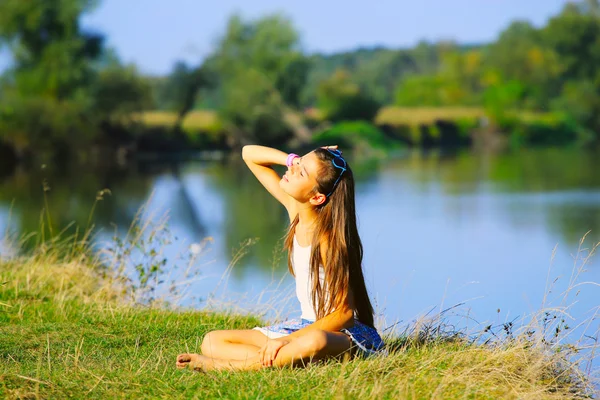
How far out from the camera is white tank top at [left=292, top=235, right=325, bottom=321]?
14.3ft

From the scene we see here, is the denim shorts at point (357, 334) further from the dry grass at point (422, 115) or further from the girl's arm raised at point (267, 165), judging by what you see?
the dry grass at point (422, 115)

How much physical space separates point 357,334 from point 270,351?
0.51 m

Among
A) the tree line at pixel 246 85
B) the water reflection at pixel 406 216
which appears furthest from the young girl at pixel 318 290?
the tree line at pixel 246 85

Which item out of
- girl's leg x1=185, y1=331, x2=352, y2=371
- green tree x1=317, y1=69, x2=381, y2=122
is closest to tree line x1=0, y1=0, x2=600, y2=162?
green tree x1=317, y1=69, x2=381, y2=122

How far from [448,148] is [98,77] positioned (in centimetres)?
2087

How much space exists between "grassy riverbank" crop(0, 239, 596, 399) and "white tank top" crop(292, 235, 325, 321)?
37cm

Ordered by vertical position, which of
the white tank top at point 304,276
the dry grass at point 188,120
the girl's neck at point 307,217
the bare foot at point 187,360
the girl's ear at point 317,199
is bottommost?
the dry grass at point 188,120

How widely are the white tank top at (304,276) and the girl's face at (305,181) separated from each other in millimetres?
267

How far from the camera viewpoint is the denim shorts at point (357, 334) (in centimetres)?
432

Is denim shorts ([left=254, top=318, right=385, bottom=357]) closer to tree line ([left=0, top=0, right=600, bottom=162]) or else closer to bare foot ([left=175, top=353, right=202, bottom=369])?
bare foot ([left=175, top=353, right=202, bottom=369])

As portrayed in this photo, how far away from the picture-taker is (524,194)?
67.2 ft

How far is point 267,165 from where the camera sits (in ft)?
16.1

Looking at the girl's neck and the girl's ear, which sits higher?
the girl's ear

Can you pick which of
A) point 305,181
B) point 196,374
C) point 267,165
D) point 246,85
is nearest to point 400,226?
point 267,165
